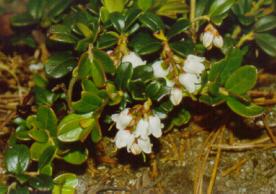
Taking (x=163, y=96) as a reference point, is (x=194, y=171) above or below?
below

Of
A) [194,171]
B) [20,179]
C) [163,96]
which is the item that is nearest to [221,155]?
[194,171]

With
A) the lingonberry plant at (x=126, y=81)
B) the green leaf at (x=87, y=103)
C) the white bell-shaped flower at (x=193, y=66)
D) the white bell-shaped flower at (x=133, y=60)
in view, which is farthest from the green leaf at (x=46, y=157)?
the white bell-shaped flower at (x=193, y=66)

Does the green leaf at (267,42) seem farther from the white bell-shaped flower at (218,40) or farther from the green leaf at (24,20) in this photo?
the green leaf at (24,20)

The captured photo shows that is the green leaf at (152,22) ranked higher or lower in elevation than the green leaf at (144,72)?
higher

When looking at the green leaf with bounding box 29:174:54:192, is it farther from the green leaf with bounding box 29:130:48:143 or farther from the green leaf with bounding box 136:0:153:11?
the green leaf with bounding box 136:0:153:11

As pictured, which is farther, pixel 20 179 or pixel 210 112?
pixel 210 112

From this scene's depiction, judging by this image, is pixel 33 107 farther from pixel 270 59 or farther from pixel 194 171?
pixel 270 59
